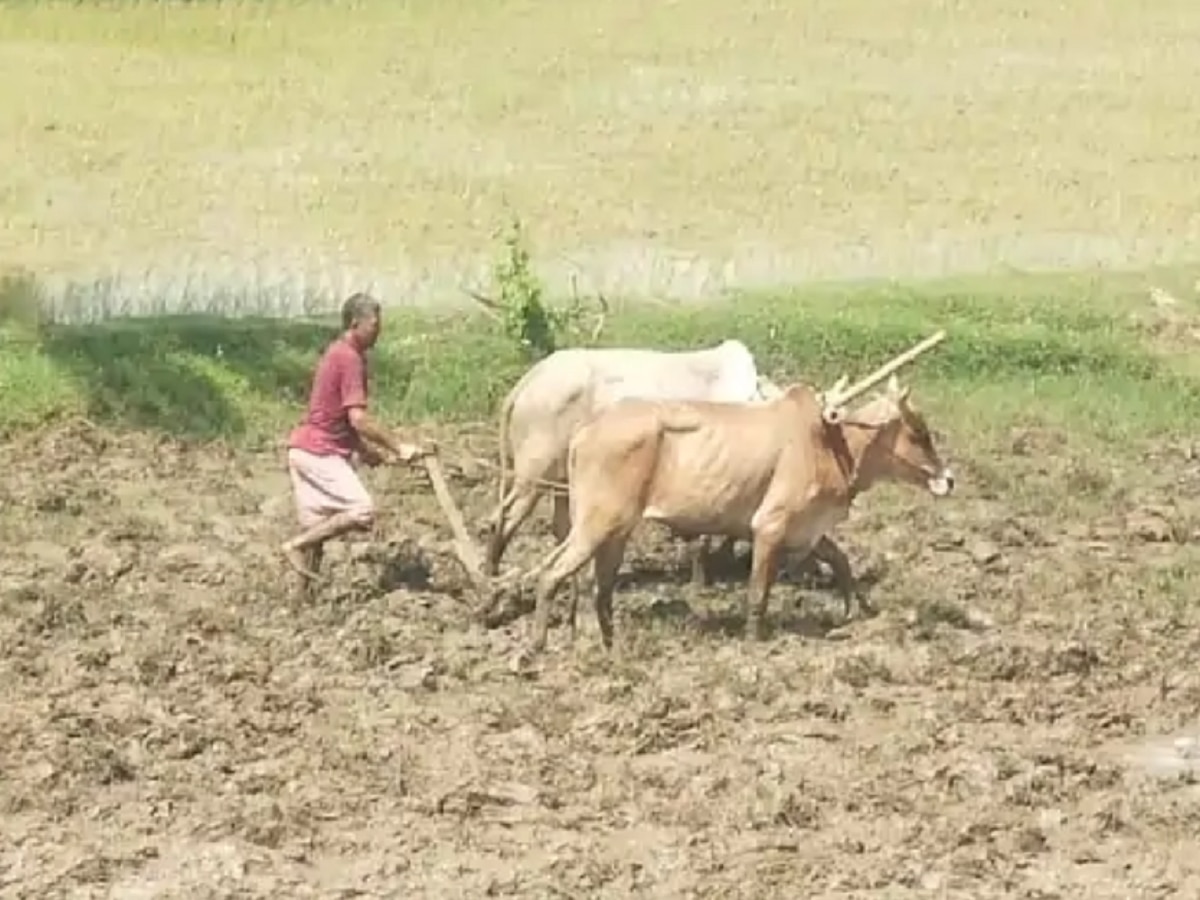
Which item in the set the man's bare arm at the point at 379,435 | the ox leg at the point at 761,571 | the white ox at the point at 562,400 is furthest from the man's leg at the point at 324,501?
the ox leg at the point at 761,571

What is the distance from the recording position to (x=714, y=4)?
84.0 feet

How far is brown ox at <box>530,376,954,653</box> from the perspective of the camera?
32.7 ft

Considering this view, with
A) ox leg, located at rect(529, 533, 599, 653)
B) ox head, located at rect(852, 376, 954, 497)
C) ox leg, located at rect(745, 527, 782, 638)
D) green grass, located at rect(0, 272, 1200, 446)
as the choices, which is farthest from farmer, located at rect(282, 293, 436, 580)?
green grass, located at rect(0, 272, 1200, 446)

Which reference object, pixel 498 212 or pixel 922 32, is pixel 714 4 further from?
pixel 498 212

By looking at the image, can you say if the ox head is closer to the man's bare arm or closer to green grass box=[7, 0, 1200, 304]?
the man's bare arm

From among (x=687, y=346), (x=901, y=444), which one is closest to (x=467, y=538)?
(x=901, y=444)

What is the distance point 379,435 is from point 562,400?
2.96 ft

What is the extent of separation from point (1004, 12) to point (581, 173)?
7989 millimetres

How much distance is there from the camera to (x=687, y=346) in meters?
14.4

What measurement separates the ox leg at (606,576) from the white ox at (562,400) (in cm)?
79

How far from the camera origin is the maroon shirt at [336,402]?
34.1 feet

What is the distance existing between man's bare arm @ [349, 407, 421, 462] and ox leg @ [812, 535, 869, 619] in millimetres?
1607

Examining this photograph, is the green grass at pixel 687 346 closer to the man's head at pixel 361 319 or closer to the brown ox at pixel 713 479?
the man's head at pixel 361 319

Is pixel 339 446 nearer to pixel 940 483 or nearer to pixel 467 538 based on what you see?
pixel 467 538
